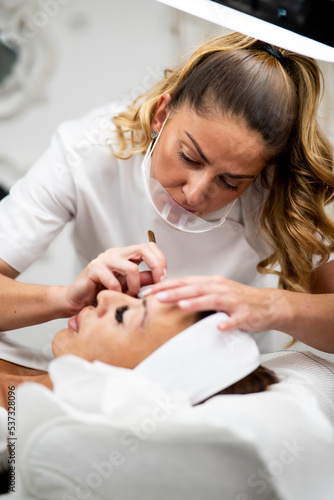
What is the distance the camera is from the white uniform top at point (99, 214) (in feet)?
4.45

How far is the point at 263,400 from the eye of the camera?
89 cm

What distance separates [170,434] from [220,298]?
262 mm

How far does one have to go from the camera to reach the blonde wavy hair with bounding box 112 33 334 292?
116 cm

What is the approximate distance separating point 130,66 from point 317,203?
3.96 ft

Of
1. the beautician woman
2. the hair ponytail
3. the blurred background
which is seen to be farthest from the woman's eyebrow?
the blurred background

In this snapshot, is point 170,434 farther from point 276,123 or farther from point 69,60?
point 69,60

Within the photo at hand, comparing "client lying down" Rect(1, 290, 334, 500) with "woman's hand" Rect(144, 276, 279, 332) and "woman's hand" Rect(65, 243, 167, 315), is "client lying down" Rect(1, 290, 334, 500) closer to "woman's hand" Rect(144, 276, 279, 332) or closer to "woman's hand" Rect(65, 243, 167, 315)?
"woman's hand" Rect(144, 276, 279, 332)

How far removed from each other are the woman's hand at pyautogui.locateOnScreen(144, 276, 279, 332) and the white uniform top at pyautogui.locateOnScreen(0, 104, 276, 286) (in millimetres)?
499

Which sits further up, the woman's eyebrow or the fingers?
the woman's eyebrow

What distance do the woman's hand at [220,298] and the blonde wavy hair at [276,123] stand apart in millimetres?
388

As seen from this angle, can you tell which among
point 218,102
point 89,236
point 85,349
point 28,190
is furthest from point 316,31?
point 89,236

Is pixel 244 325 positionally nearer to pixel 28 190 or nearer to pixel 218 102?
pixel 218 102

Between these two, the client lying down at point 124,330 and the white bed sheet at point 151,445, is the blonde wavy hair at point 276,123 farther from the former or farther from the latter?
the white bed sheet at point 151,445

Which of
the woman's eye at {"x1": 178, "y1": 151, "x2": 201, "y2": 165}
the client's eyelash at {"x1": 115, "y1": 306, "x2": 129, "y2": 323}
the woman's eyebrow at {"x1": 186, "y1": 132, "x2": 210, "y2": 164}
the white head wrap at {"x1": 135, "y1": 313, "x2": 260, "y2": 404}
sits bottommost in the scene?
the white head wrap at {"x1": 135, "y1": 313, "x2": 260, "y2": 404}
